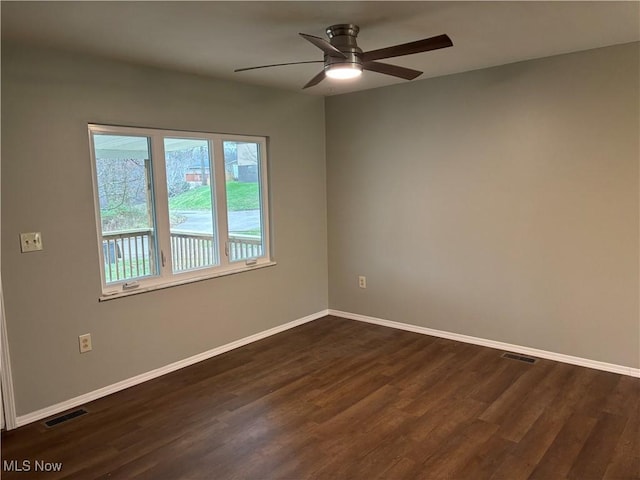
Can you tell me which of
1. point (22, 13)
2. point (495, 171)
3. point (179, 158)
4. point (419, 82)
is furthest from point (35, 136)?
point (495, 171)

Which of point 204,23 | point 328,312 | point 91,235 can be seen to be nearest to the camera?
point 204,23

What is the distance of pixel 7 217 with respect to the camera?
8.74 ft

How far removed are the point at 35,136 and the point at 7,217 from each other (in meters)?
0.52

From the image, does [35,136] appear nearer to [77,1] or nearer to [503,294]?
[77,1]

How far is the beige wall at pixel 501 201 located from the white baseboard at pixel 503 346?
0.19 feet

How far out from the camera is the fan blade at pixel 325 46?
2148mm

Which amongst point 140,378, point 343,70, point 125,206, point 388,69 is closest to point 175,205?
point 125,206

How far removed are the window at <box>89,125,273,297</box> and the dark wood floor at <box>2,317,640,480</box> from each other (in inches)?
33.9

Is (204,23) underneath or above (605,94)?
above

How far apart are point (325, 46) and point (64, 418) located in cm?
276

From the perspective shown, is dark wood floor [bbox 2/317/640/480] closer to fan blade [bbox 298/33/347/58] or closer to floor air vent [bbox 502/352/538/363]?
floor air vent [bbox 502/352/538/363]

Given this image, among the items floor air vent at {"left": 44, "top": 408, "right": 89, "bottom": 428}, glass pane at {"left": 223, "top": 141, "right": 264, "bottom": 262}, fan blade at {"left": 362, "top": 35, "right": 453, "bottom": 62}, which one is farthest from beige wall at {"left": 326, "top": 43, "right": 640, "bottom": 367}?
floor air vent at {"left": 44, "top": 408, "right": 89, "bottom": 428}

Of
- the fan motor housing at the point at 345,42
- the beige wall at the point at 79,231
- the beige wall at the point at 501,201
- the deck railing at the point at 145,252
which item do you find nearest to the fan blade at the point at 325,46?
the fan motor housing at the point at 345,42

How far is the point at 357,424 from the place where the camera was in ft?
8.88
